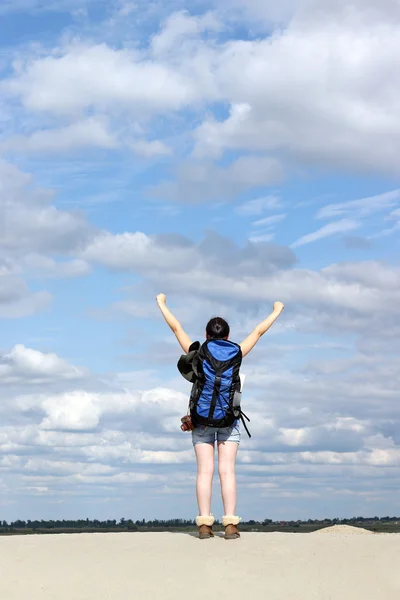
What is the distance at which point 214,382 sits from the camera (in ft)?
44.6

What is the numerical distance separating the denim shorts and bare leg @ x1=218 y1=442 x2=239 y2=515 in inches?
3.0

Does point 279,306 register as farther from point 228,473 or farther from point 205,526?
point 205,526

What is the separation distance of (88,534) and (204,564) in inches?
129

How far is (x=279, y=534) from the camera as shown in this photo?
14242 millimetres

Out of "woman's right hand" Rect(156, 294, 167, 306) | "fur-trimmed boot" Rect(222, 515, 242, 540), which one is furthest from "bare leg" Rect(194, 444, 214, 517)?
"woman's right hand" Rect(156, 294, 167, 306)

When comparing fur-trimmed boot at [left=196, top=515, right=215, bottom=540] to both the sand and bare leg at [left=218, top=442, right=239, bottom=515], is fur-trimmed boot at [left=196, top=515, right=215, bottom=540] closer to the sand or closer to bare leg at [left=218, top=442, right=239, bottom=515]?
the sand

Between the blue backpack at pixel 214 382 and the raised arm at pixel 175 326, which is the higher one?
the raised arm at pixel 175 326

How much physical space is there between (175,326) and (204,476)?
7.94 ft

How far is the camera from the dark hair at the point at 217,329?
1412 cm

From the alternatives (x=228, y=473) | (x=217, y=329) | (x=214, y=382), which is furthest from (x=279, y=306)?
(x=228, y=473)

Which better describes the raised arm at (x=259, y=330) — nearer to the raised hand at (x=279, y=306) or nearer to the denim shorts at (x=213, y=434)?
the raised hand at (x=279, y=306)

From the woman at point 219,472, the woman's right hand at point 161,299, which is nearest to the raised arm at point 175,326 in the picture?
the woman's right hand at point 161,299

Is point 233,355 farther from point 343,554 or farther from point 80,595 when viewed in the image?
point 80,595

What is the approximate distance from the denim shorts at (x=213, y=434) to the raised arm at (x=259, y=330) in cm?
123
